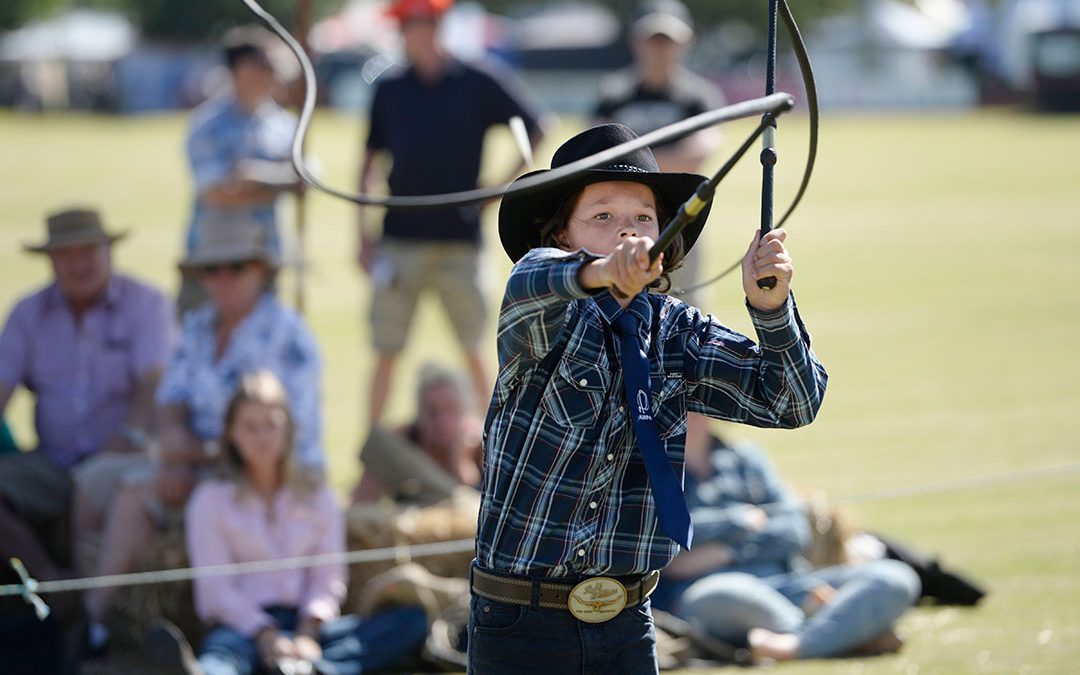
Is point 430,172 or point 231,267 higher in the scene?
point 430,172

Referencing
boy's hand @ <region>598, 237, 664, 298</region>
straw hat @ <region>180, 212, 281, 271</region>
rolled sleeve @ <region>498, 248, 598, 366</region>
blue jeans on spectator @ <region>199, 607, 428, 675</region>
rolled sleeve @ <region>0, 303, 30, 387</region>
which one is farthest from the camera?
straw hat @ <region>180, 212, 281, 271</region>

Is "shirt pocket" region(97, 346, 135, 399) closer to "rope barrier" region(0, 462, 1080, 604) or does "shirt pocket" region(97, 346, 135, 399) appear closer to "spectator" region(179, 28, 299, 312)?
"rope barrier" region(0, 462, 1080, 604)

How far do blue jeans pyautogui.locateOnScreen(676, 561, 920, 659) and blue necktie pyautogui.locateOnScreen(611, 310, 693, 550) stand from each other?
8.91ft

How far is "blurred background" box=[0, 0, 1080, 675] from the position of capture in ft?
24.7

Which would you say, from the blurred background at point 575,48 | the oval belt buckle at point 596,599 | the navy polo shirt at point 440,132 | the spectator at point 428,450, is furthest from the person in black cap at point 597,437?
the blurred background at point 575,48

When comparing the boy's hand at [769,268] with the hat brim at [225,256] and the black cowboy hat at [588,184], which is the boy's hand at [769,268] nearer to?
the black cowboy hat at [588,184]

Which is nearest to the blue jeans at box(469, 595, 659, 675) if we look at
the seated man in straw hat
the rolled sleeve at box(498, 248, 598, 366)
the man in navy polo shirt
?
the rolled sleeve at box(498, 248, 598, 366)

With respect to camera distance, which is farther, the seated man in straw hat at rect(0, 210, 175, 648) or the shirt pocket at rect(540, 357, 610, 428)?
the seated man in straw hat at rect(0, 210, 175, 648)

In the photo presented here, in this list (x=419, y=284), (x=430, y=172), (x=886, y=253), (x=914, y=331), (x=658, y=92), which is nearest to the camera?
(x=430, y=172)

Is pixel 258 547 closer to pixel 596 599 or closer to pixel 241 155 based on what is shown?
pixel 596 599

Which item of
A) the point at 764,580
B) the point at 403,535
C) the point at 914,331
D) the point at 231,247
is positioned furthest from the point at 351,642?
the point at 914,331

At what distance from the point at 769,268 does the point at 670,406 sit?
0.45 meters

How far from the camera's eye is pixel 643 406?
3307 mm

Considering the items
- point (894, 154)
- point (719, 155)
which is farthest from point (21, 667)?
point (894, 154)
